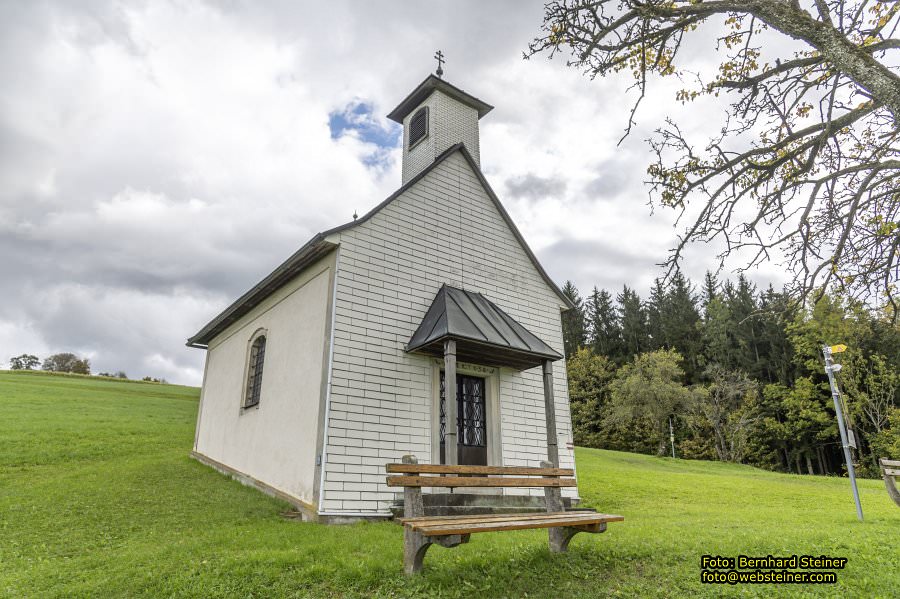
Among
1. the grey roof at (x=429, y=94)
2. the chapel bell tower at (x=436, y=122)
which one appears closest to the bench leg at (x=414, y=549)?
the chapel bell tower at (x=436, y=122)

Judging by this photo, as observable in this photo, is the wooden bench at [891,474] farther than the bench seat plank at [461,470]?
Yes

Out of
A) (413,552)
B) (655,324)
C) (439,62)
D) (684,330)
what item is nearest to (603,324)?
(655,324)

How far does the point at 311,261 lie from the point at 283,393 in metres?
2.81

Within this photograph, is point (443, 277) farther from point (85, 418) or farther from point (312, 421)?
point (85, 418)

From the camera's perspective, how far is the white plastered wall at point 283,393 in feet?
33.0

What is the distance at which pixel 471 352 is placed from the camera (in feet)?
36.0

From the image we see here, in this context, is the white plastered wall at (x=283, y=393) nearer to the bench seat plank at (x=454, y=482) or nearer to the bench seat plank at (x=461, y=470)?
the bench seat plank at (x=461, y=470)

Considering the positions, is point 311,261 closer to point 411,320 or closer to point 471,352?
point 411,320

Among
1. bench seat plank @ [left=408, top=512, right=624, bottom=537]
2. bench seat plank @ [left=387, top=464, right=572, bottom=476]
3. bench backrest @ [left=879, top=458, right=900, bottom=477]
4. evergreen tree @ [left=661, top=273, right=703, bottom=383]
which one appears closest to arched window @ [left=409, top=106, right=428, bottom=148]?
bench seat plank @ [left=387, top=464, right=572, bottom=476]

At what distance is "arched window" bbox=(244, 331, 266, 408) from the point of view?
13461 millimetres

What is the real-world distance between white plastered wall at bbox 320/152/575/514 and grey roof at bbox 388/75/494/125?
7.86 feet

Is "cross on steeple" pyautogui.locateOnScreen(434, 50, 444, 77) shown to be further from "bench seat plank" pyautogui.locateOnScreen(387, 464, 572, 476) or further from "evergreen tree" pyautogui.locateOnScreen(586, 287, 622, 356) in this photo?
"evergreen tree" pyautogui.locateOnScreen(586, 287, 622, 356)

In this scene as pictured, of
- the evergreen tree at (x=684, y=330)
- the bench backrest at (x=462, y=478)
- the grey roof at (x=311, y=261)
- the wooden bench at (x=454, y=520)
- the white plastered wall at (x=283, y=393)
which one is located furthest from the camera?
the evergreen tree at (x=684, y=330)

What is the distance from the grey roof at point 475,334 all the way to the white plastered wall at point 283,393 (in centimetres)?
200
